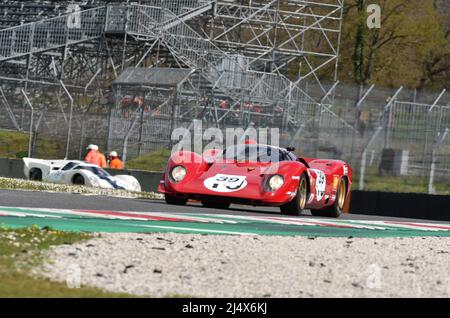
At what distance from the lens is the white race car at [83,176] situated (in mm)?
25641

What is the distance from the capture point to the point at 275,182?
57.2 feet

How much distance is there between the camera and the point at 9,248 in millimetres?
9211

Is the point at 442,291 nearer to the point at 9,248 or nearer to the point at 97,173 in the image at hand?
the point at 9,248

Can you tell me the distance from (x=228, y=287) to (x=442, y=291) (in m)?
1.56

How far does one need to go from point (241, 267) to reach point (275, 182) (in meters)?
8.35

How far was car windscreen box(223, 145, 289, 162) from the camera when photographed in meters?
18.0

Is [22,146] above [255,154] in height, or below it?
below

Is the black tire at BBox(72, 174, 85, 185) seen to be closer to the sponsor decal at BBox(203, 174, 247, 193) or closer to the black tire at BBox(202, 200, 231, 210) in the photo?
the black tire at BBox(202, 200, 231, 210)

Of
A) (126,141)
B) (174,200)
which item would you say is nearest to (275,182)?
(174,200)

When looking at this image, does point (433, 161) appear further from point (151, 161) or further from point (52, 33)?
point (52, 33)

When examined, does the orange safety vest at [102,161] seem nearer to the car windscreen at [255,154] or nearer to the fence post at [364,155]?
the fence post at [364,155]

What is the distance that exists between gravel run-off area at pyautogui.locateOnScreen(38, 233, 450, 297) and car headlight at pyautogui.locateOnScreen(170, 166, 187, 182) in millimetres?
5975

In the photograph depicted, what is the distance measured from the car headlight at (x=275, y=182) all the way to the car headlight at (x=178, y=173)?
123 cm
